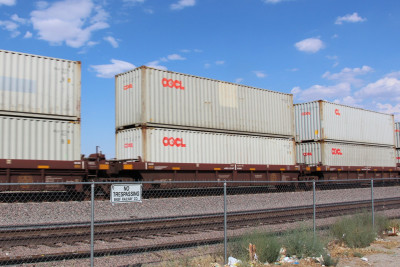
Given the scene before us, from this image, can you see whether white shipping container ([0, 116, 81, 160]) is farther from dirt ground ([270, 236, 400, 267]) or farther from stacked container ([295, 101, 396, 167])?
stacked container ([295, 101, 396, 167])

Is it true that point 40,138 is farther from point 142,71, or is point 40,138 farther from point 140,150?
point 142,71

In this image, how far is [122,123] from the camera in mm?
17562

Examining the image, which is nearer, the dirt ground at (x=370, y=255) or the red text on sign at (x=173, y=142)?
the dirt ground at (x=370, y=255)

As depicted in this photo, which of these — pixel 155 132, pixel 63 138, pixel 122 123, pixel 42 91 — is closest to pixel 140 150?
pixel 155 132

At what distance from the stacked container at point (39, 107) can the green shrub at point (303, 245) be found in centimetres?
931

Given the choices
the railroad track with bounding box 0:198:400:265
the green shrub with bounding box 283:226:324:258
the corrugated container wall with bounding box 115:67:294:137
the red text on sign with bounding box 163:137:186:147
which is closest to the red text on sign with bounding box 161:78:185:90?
the corrugated container wall with bounding box 115:67:294:137

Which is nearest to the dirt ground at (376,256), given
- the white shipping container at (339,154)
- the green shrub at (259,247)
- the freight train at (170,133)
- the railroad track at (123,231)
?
the green shrub at (259,247)

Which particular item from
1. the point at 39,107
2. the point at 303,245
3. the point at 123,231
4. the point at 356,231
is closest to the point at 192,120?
the point at 39,107

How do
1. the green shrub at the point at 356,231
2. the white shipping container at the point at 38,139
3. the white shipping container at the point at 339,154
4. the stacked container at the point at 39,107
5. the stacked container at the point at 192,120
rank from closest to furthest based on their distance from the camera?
the green shrub at the point at 356,231, the white shipping container at the point at 38,139, the stacked container at the point at 39,107, the stacked container at the point at 192,120, the white shipping container at the point at 339,154

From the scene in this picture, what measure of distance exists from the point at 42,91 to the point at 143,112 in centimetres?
416

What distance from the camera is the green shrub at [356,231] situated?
816 centimetres

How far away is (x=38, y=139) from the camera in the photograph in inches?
523

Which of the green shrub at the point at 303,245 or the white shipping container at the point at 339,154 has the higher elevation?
the white shipping container at the point at 339,154

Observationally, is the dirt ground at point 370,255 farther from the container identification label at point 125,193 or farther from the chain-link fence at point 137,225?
the container identification label at point 125,193
